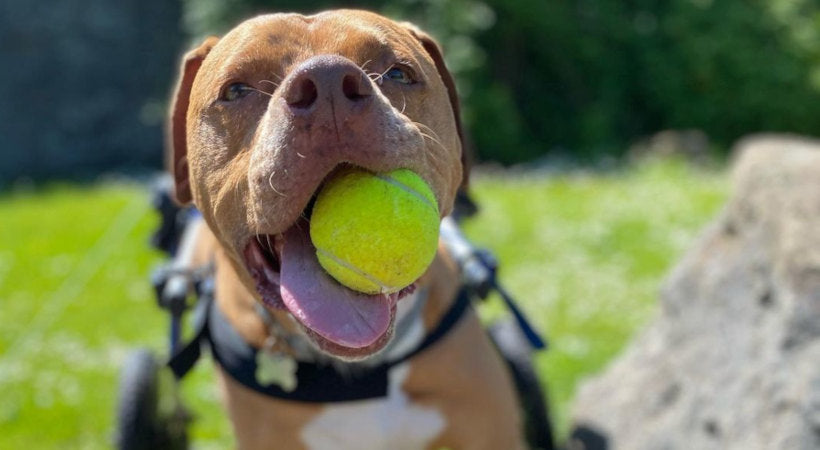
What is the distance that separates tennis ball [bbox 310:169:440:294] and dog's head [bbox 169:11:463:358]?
1.5 inches

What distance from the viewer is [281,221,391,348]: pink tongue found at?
2244mm

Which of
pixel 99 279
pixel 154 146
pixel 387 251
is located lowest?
pixel 154 146

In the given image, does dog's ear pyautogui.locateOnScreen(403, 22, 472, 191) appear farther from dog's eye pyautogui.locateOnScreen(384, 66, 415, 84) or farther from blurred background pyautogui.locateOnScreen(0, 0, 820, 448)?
blurred background pyautogui.locateOnScreen(0, 0, 820, 448)

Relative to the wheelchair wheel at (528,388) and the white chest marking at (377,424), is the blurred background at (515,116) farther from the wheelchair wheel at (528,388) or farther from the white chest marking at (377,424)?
the white chest marking at (377,424)

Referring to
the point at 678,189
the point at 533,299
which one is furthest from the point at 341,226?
the point at 678,189

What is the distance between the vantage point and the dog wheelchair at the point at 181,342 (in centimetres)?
321

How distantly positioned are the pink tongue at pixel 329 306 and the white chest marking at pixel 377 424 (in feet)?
1.97

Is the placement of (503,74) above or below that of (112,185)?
above

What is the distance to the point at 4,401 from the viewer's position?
4.99 meters

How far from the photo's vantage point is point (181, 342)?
11.1 feet

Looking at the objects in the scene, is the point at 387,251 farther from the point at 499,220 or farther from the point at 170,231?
the point at 499,220

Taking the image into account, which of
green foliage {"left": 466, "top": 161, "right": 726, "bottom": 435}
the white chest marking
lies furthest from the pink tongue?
green foliage {"left": 466, "top": 161, "right": 726, "bottom": 435}

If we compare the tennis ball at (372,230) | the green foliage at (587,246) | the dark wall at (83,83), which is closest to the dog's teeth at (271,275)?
the tennis ball at (372,230)

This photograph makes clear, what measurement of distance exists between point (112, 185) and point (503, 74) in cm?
460
